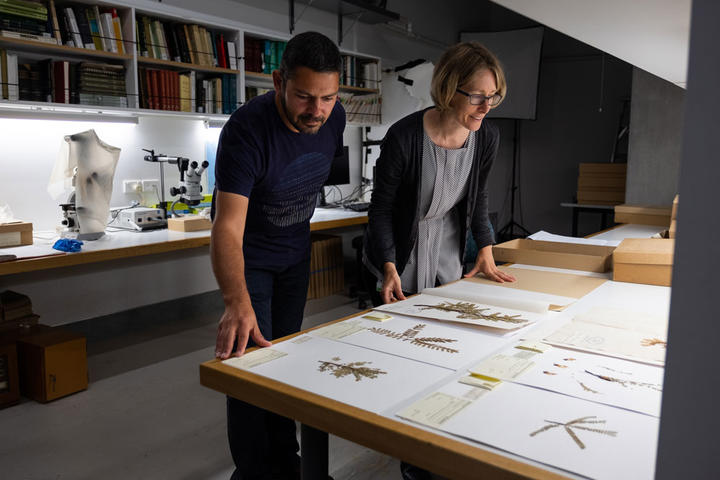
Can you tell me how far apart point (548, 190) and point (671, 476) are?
707cm

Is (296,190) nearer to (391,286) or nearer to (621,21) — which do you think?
(391,286)

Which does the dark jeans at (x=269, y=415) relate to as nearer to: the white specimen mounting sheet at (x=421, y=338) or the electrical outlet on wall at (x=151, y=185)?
the white specimen mounting sheet at (x=421, y=338)

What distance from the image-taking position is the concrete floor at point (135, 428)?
211 cm

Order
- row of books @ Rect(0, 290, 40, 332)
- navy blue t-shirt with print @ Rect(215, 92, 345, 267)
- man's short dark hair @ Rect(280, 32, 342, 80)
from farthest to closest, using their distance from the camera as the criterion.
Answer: row of books @ Rect(0, 290, 40, 332), navy blue t-shirt with print @ Rect(215, 92, 345, 267), man's short dark hair @ Rect(280, 32, 342, 80)

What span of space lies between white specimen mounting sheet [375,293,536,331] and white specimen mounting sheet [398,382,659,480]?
14.1 inches

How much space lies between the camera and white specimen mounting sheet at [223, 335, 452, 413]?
944 millimetres

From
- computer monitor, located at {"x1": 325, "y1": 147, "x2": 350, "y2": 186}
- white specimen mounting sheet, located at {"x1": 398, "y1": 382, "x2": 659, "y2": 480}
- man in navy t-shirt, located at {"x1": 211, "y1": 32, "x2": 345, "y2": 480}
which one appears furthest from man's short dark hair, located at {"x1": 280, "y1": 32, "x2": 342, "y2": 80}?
computer monitor, located at {"x1": 325, "y1": 147, "x2": 350, "y2": 186}

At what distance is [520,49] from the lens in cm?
660

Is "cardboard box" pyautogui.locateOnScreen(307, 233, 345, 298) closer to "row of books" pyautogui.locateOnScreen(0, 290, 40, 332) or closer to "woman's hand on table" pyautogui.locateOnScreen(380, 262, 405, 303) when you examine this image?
"row of books" pyautogui.locateOnScreen(0, 290, 40, 332)

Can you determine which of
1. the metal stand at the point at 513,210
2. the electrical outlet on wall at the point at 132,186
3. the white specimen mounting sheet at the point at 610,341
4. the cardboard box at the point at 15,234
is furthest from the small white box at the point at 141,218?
the metal stand at the point at 513,210

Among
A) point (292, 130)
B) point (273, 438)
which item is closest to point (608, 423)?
point (292, 130)

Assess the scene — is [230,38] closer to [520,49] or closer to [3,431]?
[3,431]

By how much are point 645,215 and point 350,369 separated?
2904mm

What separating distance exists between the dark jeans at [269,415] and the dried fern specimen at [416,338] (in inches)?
15.2
